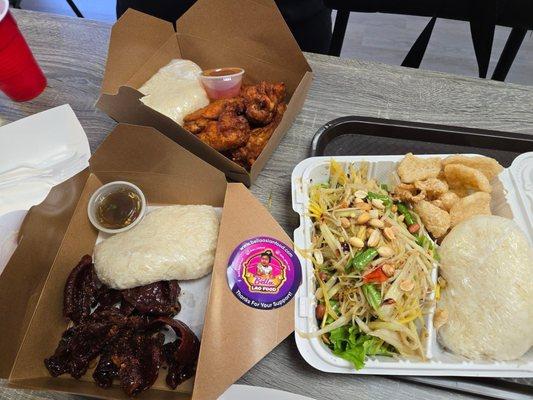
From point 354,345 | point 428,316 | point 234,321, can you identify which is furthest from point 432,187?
point 234,321

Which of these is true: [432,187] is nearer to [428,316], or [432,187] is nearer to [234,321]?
[428,316]

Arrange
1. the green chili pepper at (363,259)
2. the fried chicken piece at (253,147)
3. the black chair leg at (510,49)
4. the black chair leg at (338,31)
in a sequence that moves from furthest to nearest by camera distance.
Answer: the black chair leg at (338,31)
the black chair leg at (510,49)
the fried chicken piece at (253,147)
the green chili pepper at (363,259)

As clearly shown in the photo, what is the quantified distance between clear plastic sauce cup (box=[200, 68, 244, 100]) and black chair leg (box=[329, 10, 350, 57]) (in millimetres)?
967

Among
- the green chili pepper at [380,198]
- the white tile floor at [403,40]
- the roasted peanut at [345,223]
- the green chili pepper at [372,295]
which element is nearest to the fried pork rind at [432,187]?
the green chili pepper at [380,198]

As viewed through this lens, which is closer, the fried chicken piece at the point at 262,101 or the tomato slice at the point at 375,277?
the tomato slice at the point at 375,277

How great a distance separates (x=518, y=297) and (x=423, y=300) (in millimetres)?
302

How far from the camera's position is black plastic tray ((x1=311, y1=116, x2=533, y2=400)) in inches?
75.2

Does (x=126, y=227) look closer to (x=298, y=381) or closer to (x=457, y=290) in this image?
(x=298, y=381)

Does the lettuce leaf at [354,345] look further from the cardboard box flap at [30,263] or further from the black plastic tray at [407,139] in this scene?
the cardboard box flap at [30,263]

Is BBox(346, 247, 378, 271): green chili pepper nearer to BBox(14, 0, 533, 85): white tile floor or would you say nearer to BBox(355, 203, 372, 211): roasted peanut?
BBox(355, 203, 372, 211): roasted peanut

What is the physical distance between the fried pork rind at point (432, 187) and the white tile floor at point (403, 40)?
2.65 m

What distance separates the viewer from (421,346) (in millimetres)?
1393

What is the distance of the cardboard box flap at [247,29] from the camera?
1860mm

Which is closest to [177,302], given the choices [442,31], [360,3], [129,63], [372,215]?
[372,215]
